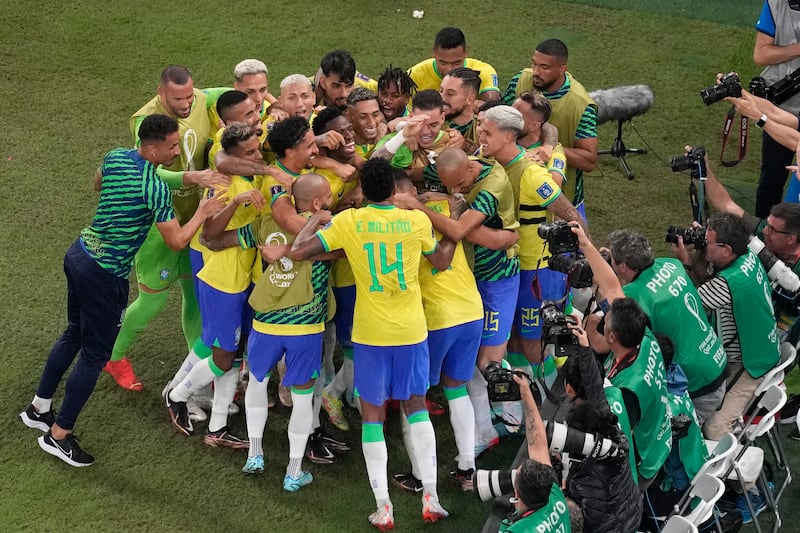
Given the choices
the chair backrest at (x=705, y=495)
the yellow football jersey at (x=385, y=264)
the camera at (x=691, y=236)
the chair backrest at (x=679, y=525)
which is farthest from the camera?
the camera at (x=691, y=236)

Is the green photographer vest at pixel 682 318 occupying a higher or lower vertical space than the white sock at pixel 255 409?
higher

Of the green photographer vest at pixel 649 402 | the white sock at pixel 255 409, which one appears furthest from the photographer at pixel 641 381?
the white sock at pixel 255 409

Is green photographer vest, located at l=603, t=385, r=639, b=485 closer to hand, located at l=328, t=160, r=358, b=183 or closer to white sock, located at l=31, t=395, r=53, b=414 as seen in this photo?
hand, located at l=328, t=160, r=358, b=183

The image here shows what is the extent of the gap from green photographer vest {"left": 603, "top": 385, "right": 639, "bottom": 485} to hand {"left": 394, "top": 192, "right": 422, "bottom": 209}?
4.16 feet

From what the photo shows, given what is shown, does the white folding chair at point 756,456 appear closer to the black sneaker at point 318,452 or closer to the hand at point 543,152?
the hand at point 543,152

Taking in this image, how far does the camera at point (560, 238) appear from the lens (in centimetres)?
501

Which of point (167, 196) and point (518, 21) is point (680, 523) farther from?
point (518, 21)

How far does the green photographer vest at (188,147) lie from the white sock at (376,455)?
1.69 meters

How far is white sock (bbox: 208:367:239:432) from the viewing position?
5.54 m

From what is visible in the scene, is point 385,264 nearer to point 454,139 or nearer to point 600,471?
point 454,139

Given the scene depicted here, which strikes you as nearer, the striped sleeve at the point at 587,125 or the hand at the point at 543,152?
the hand at the point at 543,152

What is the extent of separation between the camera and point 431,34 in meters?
10.3

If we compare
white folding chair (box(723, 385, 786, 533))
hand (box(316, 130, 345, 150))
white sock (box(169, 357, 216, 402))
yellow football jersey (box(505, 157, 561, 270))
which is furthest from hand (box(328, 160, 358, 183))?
white folding chair (box(723, 385, 786, 533))

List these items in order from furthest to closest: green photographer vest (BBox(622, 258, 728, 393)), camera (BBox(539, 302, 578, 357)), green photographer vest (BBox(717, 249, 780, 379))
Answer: green photographer vest (BBox(717, 249, 780, 379))
green photographer vest (BBox(622, 258, 728, 393))
camera (BBox(539, 302, 578, 357))
